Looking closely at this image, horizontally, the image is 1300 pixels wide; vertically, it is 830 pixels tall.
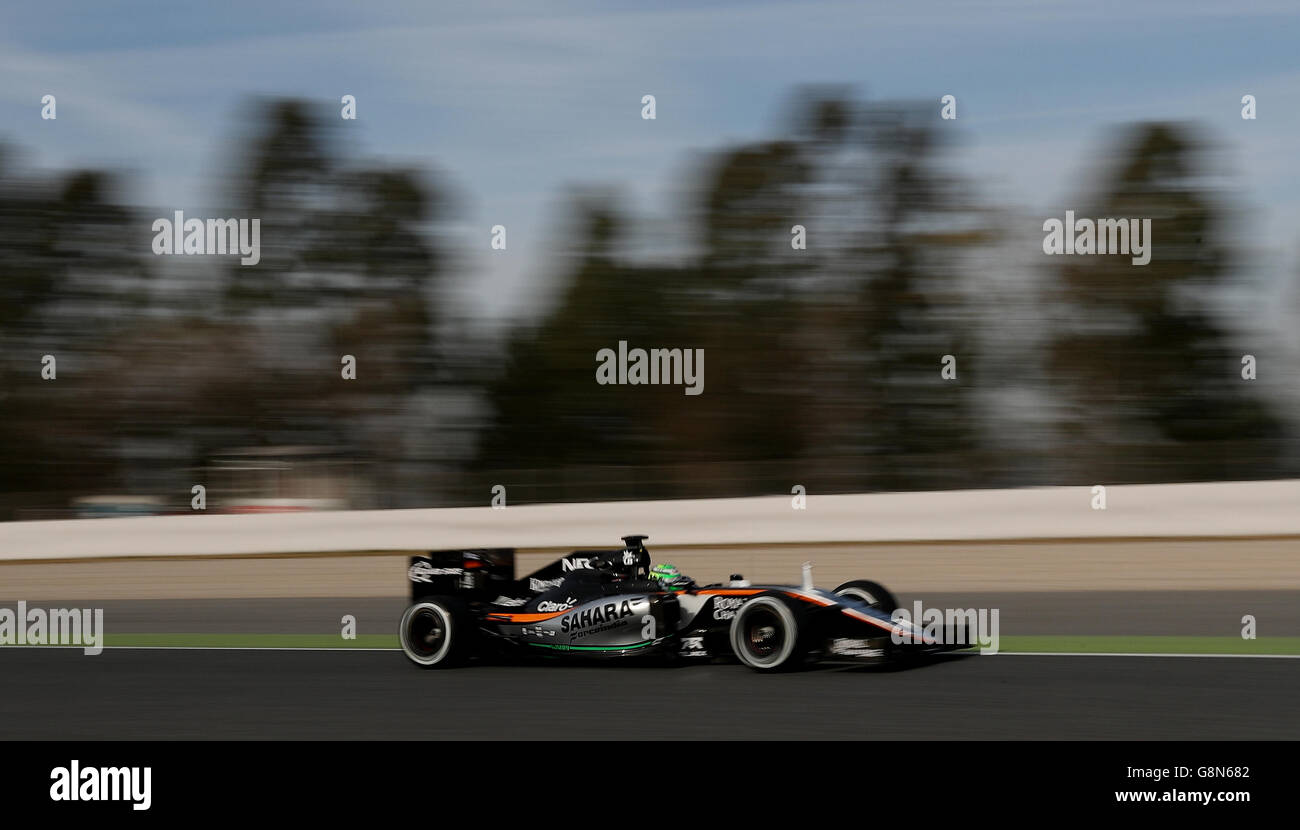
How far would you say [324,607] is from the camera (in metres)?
15.8

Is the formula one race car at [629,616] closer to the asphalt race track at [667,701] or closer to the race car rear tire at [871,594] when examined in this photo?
the race car rear tire at [871,594]

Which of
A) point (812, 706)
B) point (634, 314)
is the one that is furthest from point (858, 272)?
point (812, 706)

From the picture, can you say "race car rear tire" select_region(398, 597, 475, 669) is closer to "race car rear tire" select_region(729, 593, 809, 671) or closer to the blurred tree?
"race car rear tire" select_region(729, 593, 809, 671)

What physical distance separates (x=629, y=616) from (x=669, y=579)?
1.80 ft

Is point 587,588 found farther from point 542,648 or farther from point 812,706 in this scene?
point 812,706

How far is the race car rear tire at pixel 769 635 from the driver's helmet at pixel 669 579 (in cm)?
67

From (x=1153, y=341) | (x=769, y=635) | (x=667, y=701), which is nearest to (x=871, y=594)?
(x=769, y=635)

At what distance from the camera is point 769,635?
30.2 feet

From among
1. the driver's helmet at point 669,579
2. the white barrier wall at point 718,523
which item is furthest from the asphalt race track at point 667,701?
the white barrier wall at point 718,523

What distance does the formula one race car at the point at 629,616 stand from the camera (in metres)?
9.00

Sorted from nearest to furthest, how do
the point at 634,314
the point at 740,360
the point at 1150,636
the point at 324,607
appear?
the point at 1150,636, the point at 324,607, the point at 740,360, the point at 634,314

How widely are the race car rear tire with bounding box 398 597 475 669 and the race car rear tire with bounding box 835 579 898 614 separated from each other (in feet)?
8.86

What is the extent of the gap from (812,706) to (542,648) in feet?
9.39

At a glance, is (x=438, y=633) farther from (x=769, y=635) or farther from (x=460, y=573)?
(x=769, y=635)
